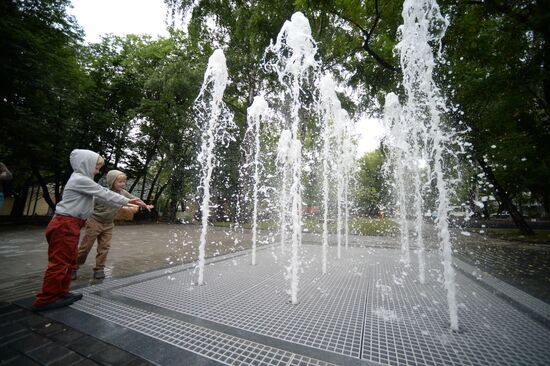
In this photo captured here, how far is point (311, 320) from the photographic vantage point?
10.2 ft

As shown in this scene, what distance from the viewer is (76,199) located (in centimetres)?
347

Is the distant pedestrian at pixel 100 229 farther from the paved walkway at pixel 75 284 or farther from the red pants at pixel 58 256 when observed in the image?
the red pants at pixel 58 256

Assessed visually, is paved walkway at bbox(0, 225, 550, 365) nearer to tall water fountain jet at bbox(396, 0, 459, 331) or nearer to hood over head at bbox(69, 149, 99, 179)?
hood over head at bbox(69, 149, 99, 179)

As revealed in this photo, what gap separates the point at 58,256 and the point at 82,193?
81cm

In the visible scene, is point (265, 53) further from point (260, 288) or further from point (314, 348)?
point (314, 348)

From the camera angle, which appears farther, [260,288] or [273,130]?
[273,130]

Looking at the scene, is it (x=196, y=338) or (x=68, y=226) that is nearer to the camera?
(x=196, y=338)

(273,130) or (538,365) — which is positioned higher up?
(273,130)

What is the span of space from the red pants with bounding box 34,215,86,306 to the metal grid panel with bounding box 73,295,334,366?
351 mm

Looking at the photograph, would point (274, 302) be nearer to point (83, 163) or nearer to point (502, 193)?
point (83, 163)

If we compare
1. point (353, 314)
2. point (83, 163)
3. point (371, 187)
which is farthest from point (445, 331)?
point (371, 187)

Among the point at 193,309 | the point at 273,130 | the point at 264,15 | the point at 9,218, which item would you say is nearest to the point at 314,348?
the point at 193,309

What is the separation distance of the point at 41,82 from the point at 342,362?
15046 mm

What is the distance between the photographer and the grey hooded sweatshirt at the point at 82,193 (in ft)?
11.2
